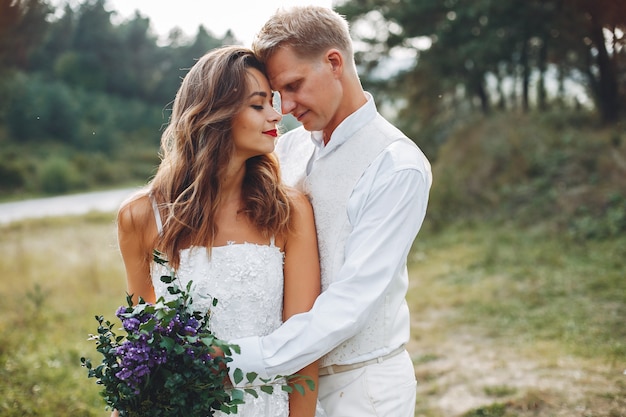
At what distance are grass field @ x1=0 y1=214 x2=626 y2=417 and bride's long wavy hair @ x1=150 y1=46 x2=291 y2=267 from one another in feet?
2.09

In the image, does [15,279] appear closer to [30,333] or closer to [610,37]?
[30,333]

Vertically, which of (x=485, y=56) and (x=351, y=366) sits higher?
(x=485, y=56)

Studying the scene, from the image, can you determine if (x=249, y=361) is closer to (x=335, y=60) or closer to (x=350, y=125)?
(x=350, y=125)

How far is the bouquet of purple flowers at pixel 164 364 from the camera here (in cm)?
196

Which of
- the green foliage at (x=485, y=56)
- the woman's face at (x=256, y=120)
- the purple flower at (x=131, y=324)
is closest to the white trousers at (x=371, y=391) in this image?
the purple flower at (x=131, y=324)

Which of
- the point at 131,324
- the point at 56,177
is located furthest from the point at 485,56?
the point at 56,177

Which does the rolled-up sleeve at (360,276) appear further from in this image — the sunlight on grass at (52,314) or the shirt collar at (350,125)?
the sunlight on grass at (52,314)

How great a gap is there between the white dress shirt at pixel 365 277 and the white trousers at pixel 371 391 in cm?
7

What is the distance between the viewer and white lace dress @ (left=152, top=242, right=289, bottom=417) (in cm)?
241

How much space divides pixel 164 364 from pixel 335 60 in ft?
4.57

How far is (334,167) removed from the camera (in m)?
2.54

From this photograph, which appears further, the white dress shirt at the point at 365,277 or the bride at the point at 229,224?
the bride at the point at 229,224

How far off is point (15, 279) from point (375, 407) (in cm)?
884

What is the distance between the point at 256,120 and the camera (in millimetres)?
2461
